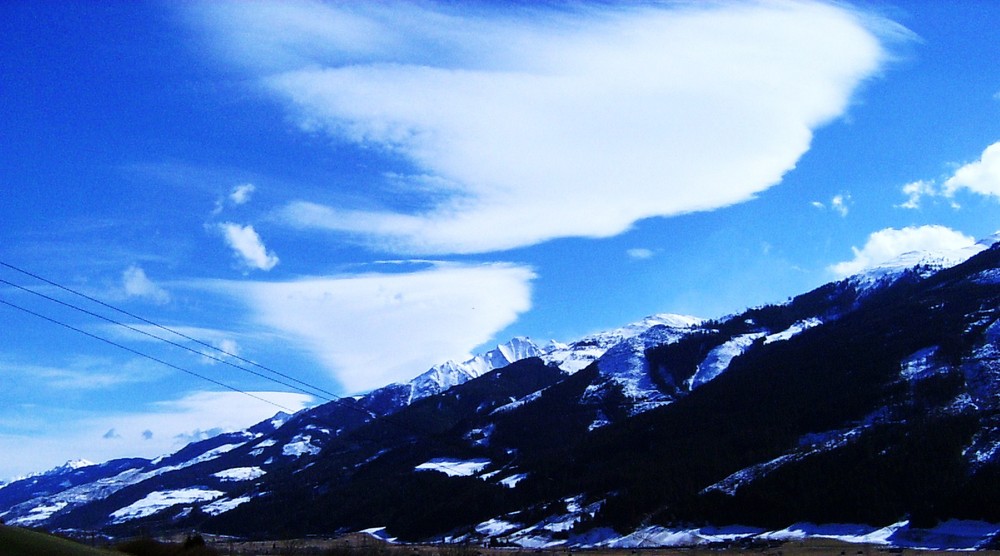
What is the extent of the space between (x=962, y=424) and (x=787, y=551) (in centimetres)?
6439

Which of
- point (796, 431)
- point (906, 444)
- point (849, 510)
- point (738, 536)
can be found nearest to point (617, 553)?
point (738, 536)

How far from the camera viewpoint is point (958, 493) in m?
133

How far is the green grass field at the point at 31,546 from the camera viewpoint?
29780mm

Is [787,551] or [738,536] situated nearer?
[787,551]

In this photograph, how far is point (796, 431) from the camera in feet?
652

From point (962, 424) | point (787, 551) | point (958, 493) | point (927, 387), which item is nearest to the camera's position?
point (787, 551)

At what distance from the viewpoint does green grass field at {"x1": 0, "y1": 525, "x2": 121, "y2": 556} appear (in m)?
29.8

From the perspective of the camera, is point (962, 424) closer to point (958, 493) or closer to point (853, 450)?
point (853, 450)

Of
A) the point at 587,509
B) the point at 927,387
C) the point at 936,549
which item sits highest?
the point at 927,387

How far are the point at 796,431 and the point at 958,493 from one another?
65.9m

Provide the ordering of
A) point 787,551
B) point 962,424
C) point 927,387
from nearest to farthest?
point 787,551, point 962,424, point 927,387

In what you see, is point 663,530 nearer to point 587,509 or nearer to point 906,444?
point 587,509

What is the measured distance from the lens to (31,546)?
1202 inches

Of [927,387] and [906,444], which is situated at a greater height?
[927,387]
